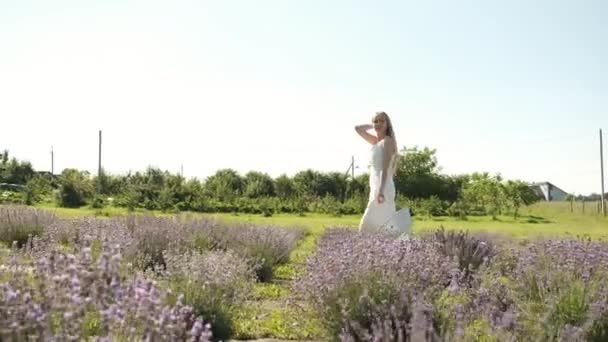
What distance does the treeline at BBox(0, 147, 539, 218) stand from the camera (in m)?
29.2

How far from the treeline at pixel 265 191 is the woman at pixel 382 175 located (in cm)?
1994

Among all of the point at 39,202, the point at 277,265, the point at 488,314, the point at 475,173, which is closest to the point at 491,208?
the point at 475,173

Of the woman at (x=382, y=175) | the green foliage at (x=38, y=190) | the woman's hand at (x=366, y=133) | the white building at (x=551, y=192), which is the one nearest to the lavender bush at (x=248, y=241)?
the woman at (x=382, y=175)

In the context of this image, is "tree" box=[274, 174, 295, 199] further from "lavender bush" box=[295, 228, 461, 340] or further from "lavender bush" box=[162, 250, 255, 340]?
"lavender bush" box=[295, 228, 461, 340]

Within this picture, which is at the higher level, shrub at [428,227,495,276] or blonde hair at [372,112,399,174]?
blonde hair at [372,112,399,174]

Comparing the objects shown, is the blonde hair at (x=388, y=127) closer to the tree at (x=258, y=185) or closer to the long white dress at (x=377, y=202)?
the long white dress at (x=377, y=202)

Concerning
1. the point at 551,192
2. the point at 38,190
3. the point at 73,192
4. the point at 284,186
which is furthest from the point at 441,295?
the point at 551,192

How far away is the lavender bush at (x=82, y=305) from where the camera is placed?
195cm

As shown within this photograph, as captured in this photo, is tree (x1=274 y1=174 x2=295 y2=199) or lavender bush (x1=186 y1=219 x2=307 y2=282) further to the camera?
tree (x1=274 y1=174 x2=295 y2=199)

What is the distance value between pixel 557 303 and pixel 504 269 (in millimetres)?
2602

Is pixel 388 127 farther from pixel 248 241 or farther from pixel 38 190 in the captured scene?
pixel 38 190

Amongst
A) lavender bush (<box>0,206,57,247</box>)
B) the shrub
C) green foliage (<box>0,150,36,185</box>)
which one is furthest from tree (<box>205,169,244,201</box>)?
the shrub

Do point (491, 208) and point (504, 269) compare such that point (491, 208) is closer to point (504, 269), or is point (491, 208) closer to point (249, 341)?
point (504, 269)

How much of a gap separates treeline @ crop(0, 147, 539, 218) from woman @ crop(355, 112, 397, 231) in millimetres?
19942
